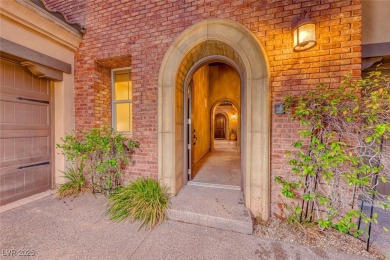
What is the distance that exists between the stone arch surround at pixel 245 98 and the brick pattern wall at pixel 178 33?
16 cm

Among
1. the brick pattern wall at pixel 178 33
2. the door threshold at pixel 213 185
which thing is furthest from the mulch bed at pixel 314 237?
the door threshold at pixel 213 185

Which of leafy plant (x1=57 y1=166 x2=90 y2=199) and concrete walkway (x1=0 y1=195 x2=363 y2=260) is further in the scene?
leafy plant (x1=57 y1=166 x2=90 y2=199)

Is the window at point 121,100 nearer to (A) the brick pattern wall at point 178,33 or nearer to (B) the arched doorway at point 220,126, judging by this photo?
(A) the brick pattern wall at point 178,33

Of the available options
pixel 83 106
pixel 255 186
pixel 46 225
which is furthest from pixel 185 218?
pixel 83 106

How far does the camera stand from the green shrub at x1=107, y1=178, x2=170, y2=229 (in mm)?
2475

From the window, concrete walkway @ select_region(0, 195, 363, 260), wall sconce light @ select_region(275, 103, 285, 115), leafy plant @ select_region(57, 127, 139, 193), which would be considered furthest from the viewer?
the window

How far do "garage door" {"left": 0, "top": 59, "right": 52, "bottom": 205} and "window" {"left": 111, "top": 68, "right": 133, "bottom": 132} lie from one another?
4.17 feet

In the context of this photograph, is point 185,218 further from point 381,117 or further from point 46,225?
point 381,117

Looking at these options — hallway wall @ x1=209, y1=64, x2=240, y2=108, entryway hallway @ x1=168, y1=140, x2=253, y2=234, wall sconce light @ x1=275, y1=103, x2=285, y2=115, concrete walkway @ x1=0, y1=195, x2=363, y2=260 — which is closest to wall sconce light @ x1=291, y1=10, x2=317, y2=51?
wall sconce light @ x1=275, y1=103, x2=285, y2=115

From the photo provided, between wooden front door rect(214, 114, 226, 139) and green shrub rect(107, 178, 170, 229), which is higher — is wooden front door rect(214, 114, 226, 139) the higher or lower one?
the higher one

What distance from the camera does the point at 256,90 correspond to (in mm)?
2525

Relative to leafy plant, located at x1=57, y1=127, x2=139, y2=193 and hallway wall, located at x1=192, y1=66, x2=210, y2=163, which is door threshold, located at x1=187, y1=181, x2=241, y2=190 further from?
leafy plant, located at x1=57, y1=127, x2=139, y2=193

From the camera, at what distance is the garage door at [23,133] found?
281 cm

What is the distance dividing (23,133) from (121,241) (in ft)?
9.28
